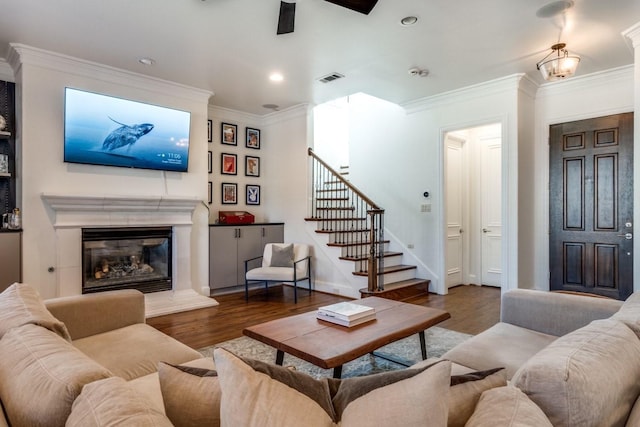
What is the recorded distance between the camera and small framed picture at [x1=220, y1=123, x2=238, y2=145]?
19.1 ft

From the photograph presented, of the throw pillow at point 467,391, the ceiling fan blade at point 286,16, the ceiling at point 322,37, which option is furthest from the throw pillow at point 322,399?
the ceiling at point 322,37

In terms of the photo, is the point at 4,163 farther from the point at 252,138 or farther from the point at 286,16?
the point at 286,16

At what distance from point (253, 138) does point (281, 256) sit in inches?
88.4

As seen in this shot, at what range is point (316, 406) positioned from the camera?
31.0 inches

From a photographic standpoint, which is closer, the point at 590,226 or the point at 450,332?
the point at 450,332

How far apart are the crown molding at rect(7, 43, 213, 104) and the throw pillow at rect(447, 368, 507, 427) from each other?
4.66m

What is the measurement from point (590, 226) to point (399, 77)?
2.88 m

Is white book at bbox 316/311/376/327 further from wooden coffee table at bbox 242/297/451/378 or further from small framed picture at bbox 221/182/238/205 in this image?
small framed picture at bbox 221/182/238/205

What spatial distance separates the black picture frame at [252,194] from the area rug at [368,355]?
3.20 m

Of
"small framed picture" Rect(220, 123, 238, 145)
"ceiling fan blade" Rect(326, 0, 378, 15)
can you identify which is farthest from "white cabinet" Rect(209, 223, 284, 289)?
"ceiling fan blade" Rect(326, 0, 378, 15)

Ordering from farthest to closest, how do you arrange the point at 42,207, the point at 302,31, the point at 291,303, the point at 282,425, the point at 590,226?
the point at 291,303 → the point at 590,226 → the point at 42,207 → the point at 302,31 → the point at 282,425

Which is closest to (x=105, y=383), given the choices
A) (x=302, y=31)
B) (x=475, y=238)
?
(x=302, y=31)

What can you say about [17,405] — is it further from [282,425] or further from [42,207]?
[42,207]

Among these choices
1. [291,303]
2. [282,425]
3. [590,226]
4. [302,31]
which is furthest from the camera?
[291,303]
